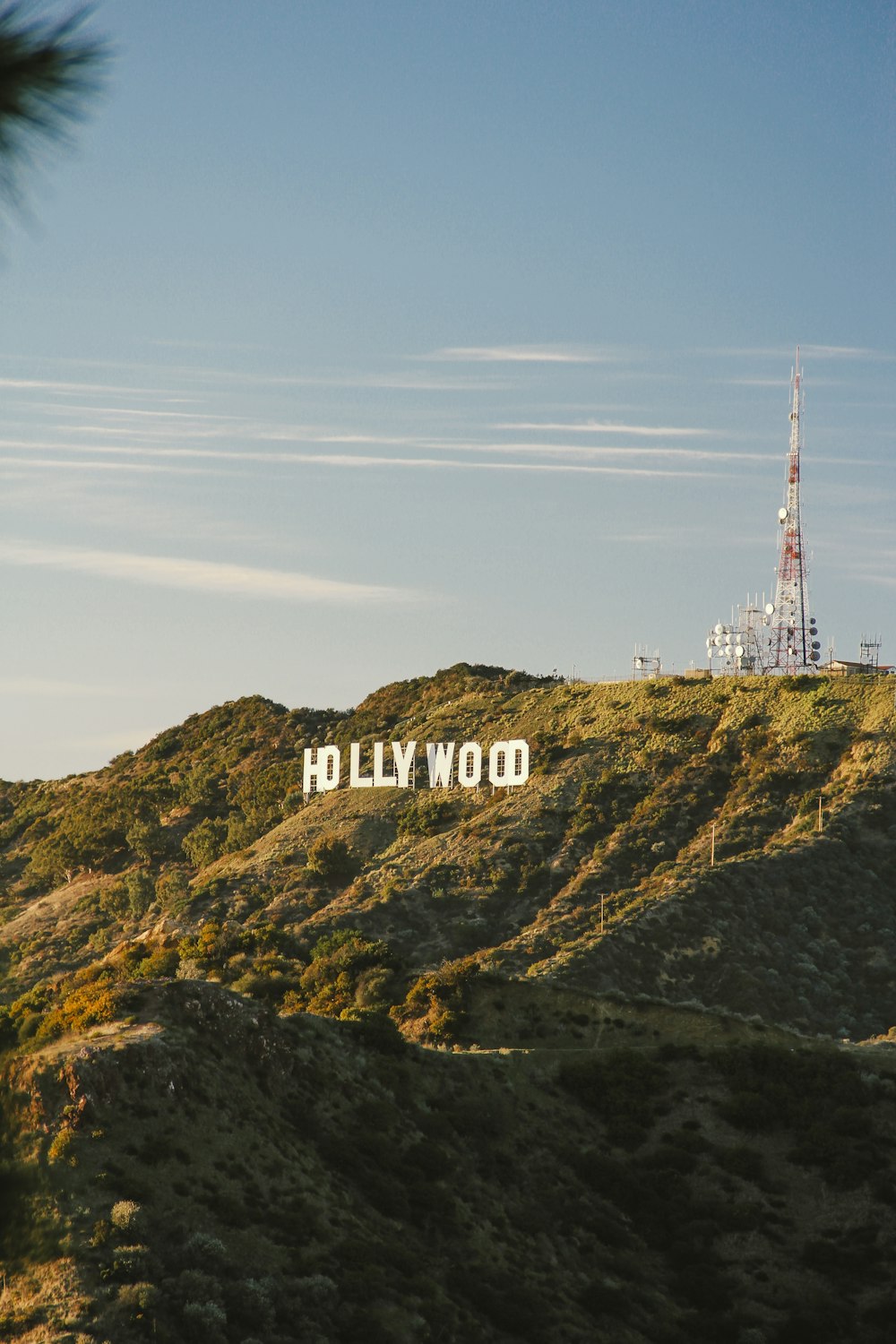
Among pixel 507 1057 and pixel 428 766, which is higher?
pixel 428 766

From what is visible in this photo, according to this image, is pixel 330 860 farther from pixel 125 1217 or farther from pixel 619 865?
pixel 125 1217

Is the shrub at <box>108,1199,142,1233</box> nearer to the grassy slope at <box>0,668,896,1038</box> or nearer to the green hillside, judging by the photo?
the green hillside

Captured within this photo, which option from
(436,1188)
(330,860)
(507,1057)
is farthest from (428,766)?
(436,1188)

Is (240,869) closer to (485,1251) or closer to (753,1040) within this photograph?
(753,1040)

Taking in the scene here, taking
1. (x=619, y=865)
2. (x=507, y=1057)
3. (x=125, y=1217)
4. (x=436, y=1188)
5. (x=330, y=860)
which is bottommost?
(x=436, y=1188)

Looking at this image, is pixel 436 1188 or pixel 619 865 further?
pixel 619 865

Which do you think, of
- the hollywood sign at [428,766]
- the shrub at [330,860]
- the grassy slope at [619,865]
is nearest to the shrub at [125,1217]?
the grassy slope at [619,865]

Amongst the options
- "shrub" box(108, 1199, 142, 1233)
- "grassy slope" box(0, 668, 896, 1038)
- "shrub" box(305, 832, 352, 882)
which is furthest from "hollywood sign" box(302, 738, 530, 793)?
"shrub" box(108, 1199, 142, 1233)
